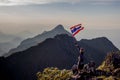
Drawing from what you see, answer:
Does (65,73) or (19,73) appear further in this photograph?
(19,73)

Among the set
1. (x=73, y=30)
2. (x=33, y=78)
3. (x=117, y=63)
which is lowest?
(x=33, y=78)

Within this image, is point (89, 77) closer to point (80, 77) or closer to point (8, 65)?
point (80, 77)

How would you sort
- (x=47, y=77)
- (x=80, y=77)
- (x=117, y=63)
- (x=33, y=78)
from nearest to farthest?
(x=80, y=77) < (x=47, y=77) < (x=117, y=63) < (x=33, y=78)

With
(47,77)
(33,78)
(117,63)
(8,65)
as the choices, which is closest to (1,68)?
(8,65)

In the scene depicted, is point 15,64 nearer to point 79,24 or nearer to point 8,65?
point 8,65

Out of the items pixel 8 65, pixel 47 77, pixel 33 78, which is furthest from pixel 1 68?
pixel 47 77

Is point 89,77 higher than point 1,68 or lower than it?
higher

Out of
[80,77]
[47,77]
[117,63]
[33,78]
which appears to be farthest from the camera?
[33,78]

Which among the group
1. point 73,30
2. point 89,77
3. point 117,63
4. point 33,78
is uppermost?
point 73,30

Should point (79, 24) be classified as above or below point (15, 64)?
above
